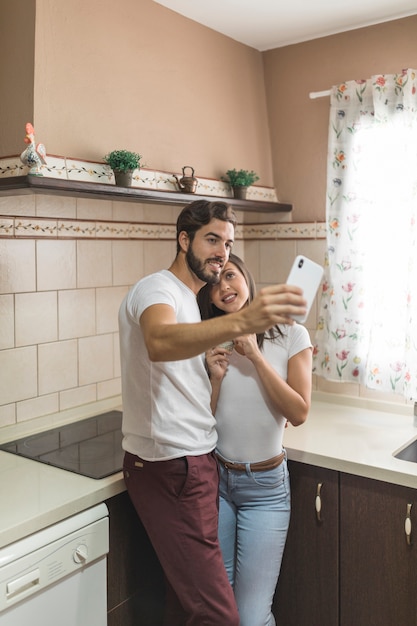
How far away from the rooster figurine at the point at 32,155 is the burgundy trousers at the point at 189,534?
2.92 feet

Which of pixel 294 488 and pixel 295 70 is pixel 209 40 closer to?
pixel 295 70

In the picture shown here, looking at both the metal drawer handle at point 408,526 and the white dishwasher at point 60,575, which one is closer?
the white dishwasher at point 60,575

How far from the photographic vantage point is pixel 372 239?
2.45 meters

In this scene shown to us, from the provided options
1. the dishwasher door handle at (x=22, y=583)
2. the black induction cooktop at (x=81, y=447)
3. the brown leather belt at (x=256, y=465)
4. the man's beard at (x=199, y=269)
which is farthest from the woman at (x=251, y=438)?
the dishwasher door handle at (x=22, y=583)

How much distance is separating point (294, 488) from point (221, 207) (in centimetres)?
100

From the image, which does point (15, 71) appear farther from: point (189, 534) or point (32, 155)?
point (189, 534)

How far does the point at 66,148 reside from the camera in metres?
1.96

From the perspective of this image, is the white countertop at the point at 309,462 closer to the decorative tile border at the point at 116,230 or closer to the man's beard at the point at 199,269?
the man's beard at the point at 199,269

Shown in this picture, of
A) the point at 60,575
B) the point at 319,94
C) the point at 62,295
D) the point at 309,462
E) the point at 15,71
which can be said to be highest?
the point at 319,94

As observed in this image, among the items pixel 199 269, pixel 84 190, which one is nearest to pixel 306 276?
pixel 199 269

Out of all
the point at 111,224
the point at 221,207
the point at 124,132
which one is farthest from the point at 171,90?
the point at 221,207

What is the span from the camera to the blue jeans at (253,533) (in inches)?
72.5

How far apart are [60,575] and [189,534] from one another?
0.35 m

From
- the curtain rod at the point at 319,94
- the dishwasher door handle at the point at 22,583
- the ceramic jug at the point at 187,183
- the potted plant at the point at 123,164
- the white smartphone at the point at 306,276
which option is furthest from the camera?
the curtain rod at the point at 319,94
